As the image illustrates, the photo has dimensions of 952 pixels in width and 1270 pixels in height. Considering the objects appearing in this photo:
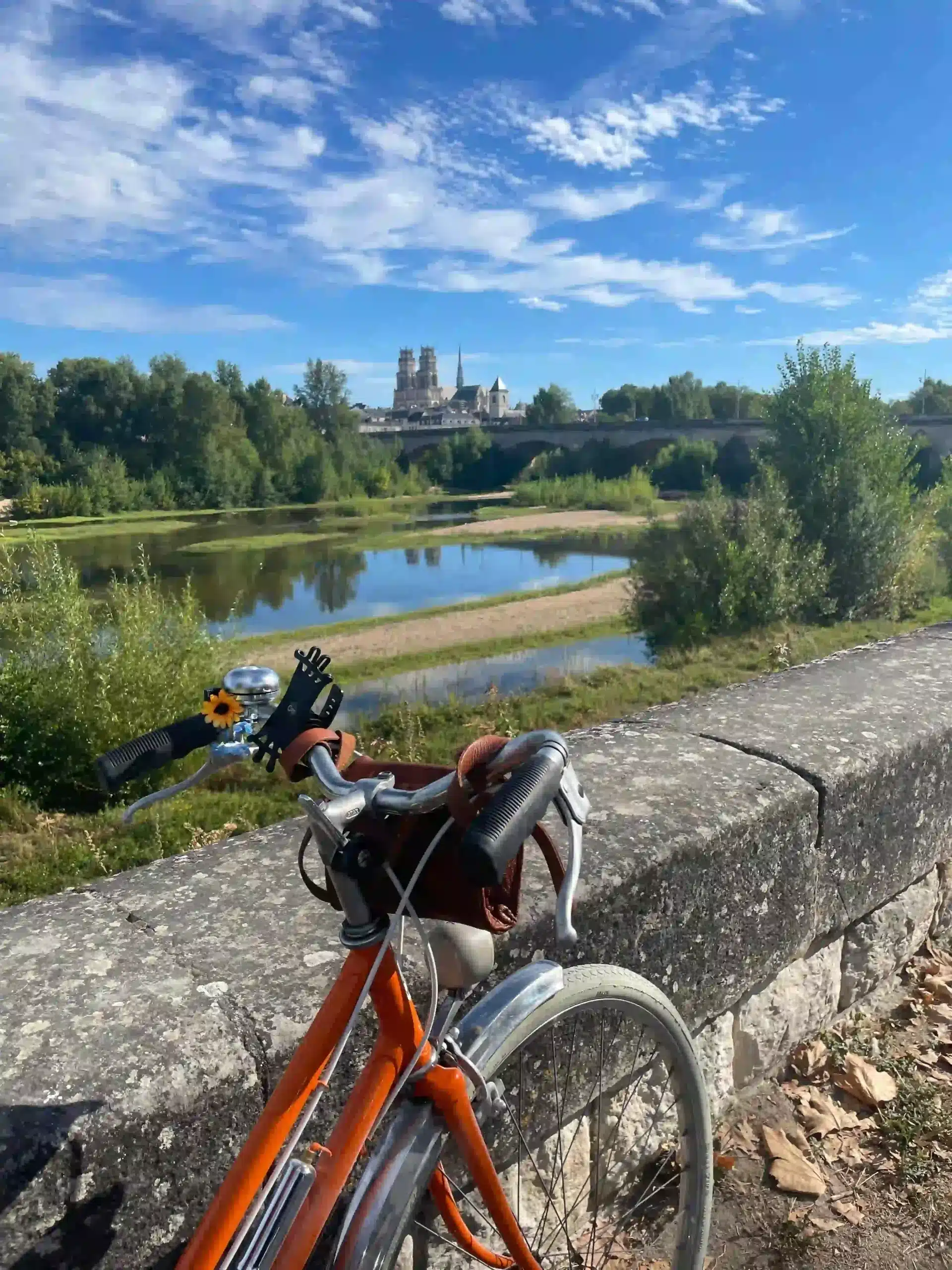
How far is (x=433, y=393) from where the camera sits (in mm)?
165375

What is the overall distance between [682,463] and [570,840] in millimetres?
64580

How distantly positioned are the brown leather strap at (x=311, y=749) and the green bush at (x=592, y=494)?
181ft

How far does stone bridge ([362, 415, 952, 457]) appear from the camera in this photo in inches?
1975

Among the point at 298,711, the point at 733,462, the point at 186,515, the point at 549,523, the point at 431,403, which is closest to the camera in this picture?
the point at 298,711

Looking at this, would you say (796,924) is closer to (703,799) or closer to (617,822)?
(703,799)

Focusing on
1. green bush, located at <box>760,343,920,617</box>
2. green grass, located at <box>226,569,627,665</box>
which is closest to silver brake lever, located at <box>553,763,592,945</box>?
green grass, located at <box>226,569,627,665</box>

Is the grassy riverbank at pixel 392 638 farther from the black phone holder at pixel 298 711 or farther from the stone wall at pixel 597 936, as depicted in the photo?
the black phone holder at pixel 298 711

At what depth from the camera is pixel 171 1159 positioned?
122cm

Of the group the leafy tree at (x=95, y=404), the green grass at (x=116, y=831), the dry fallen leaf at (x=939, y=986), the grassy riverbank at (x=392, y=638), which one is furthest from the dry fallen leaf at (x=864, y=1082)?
the leafy tree at (x=95, y=404)

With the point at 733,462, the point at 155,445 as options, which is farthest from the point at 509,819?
the point at 733,462

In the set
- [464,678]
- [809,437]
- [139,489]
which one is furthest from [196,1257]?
[139,489]

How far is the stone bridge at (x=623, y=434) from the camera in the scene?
5016 cm

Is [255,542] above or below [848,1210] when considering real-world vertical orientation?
below

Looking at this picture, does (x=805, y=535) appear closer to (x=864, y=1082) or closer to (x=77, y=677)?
(x=77, y=677)
